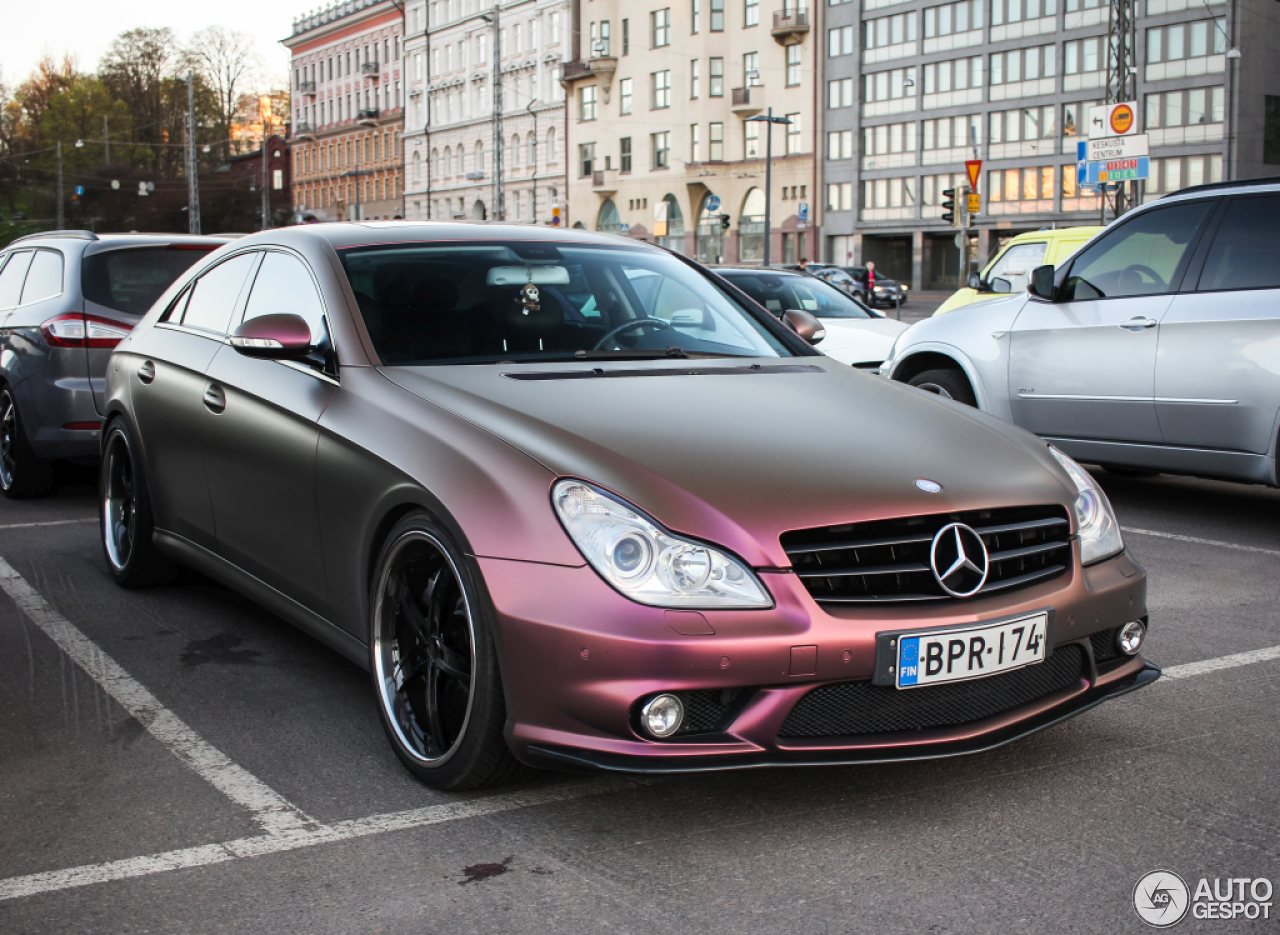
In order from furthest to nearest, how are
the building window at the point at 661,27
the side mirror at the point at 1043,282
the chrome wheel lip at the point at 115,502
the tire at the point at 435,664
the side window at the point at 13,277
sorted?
the building window at the point at 661,27, the side window at the point at 13,277, the side mirror at the point at 1043,282, the chrome wheel lip at the point at 115,502, the tire at the point at 435,664

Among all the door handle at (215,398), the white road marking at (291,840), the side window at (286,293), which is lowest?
the white road marking at (291,840)

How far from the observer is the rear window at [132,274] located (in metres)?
8.63

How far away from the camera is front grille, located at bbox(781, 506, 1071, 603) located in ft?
10.5

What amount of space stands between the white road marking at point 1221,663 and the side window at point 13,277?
748 centimetres

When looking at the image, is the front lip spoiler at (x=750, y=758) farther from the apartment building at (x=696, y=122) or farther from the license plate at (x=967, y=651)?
the apartment building at (x=696, y=122)

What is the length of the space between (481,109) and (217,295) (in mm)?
85551

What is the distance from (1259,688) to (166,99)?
101010mm

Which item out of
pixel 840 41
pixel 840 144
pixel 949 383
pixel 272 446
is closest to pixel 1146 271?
pixel 949 383

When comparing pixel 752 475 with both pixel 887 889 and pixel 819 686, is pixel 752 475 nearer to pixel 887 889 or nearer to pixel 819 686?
pixel 819 686

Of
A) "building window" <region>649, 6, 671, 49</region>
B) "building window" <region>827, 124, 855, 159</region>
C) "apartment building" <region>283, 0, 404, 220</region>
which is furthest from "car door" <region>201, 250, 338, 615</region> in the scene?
"apartment building" <region>283, 0, 404, 220</region>

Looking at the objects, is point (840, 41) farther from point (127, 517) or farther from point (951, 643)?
point (951, 643)

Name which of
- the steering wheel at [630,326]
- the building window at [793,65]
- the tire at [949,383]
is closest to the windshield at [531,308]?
the steering wheel at [630,326]

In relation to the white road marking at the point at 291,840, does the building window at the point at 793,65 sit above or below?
above

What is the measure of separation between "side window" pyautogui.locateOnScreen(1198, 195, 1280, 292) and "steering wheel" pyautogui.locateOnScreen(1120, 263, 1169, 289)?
26 cm
